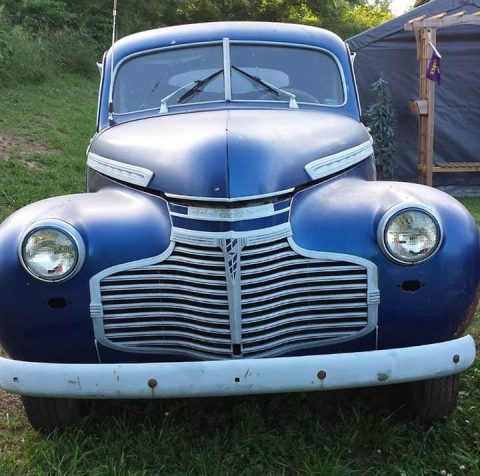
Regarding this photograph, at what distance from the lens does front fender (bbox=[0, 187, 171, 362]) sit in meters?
2.45

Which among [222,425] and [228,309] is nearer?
[228,309]

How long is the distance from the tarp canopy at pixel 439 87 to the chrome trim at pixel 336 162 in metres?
6.21

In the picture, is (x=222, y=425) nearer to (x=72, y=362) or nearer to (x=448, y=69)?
(x=72, y=362)

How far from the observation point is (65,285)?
245 cm

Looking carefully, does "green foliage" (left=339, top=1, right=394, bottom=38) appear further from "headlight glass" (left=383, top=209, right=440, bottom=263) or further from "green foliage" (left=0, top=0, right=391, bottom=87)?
"headlight glass" (left=383, top=209, right=440, bottom=263)

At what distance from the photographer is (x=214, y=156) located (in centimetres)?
255

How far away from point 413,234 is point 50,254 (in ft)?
4.14

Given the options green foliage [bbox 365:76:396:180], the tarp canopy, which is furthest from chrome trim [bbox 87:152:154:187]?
the tarp canopy

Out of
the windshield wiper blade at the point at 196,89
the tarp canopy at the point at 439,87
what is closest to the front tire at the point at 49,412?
the windshield wiper blade at the point at 196,89

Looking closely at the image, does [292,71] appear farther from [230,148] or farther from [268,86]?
[230,148]

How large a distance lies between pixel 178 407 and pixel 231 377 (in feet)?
3.00

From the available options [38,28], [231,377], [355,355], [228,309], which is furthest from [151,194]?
[38,28]

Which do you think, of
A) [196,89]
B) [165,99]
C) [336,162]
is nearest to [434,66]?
[196,89]

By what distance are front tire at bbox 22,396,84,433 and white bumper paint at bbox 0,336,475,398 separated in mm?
438
